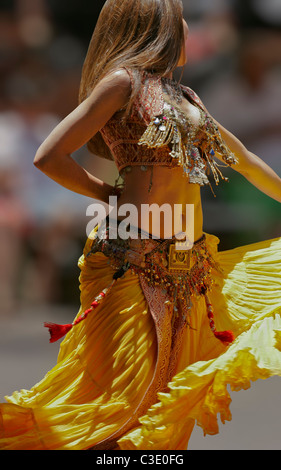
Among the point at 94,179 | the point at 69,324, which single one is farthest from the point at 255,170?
the point at 69,324

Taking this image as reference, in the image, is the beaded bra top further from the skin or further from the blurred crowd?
the blurred crowd

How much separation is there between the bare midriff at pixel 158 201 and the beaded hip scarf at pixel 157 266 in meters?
0.04

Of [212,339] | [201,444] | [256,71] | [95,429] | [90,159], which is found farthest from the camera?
[256,71]

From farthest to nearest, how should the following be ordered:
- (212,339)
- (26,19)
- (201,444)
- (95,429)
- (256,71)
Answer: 1. (26,19)
2. (256,71)
3. (201,444)
4. (212,339)
5. (95,429)

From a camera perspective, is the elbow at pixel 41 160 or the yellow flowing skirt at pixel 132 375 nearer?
the yellow flowing skirt at pixel 132 375

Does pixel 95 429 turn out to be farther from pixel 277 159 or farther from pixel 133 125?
pixel 277 159

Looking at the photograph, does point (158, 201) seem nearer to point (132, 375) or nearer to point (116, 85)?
point (116, 85)

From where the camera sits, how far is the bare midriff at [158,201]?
262 cm

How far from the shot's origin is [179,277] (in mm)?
2664

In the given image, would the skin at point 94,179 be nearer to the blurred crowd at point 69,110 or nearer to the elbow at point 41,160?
the elbow at point 41,160

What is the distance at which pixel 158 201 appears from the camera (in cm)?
263

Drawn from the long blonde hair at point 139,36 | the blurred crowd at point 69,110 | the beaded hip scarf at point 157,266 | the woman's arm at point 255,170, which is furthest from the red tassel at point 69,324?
the blurred crowd at point 69,110
